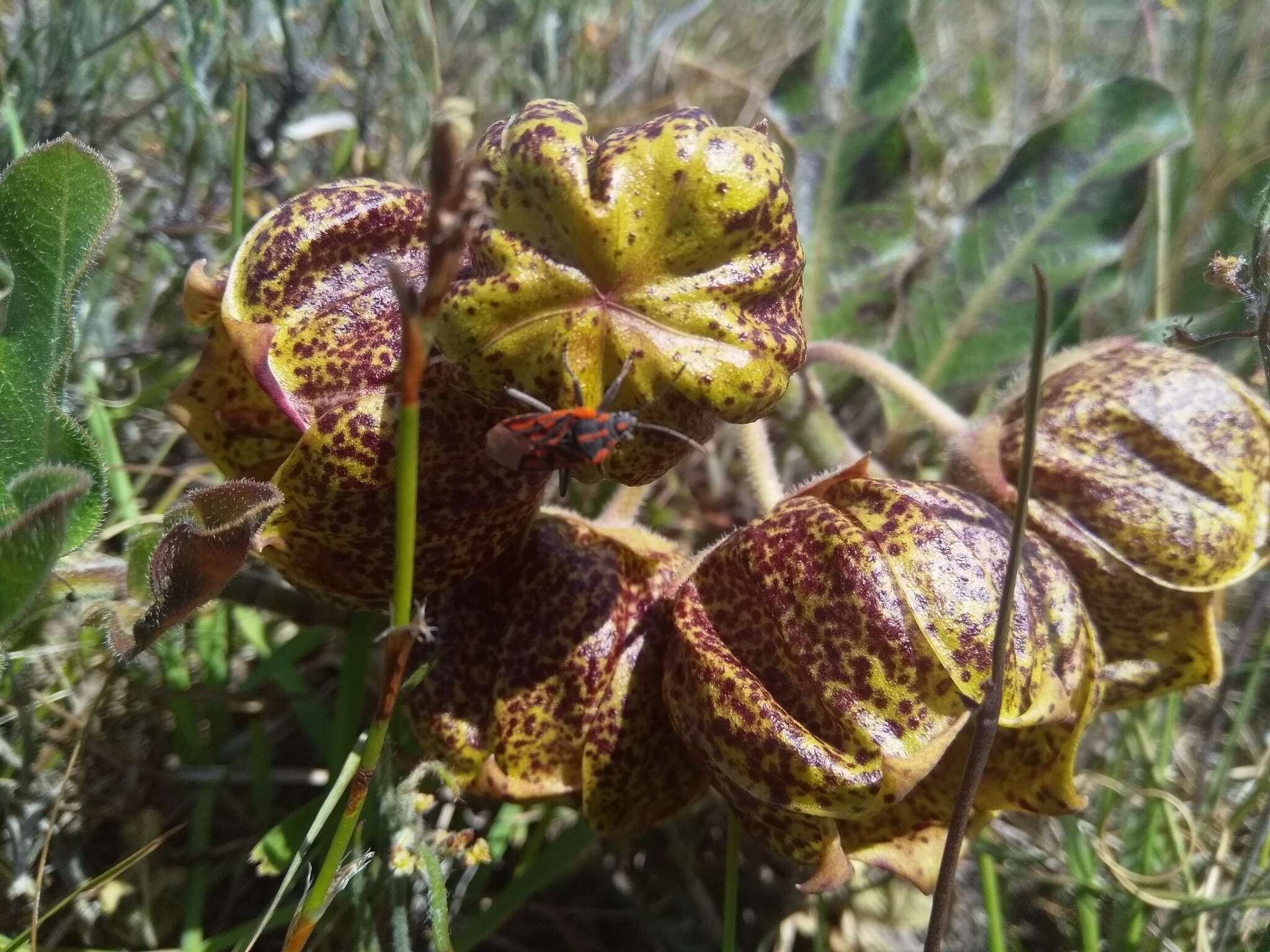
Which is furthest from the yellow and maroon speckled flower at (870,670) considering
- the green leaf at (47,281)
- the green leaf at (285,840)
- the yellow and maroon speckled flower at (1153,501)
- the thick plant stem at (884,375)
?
the green leaf at (47,281)

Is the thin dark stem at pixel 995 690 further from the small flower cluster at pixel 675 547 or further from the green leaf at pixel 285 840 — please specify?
the green leaf at pixel 285 840

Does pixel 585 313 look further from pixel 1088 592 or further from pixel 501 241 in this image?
pixel 1088 592

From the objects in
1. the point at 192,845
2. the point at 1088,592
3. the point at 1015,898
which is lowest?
the point at 1015,898

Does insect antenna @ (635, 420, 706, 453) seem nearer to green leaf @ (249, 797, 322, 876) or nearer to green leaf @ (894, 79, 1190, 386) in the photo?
green leaf @ (249, 797, 322, 876)

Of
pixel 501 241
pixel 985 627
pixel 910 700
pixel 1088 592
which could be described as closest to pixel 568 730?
pixel 910 700

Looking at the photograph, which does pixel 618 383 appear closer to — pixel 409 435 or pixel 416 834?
pixel 409 435

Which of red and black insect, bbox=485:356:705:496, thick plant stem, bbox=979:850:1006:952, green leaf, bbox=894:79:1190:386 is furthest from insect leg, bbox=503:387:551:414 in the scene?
green leaf, bbox=894:79:1190:386

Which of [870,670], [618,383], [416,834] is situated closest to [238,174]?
[618,383]
